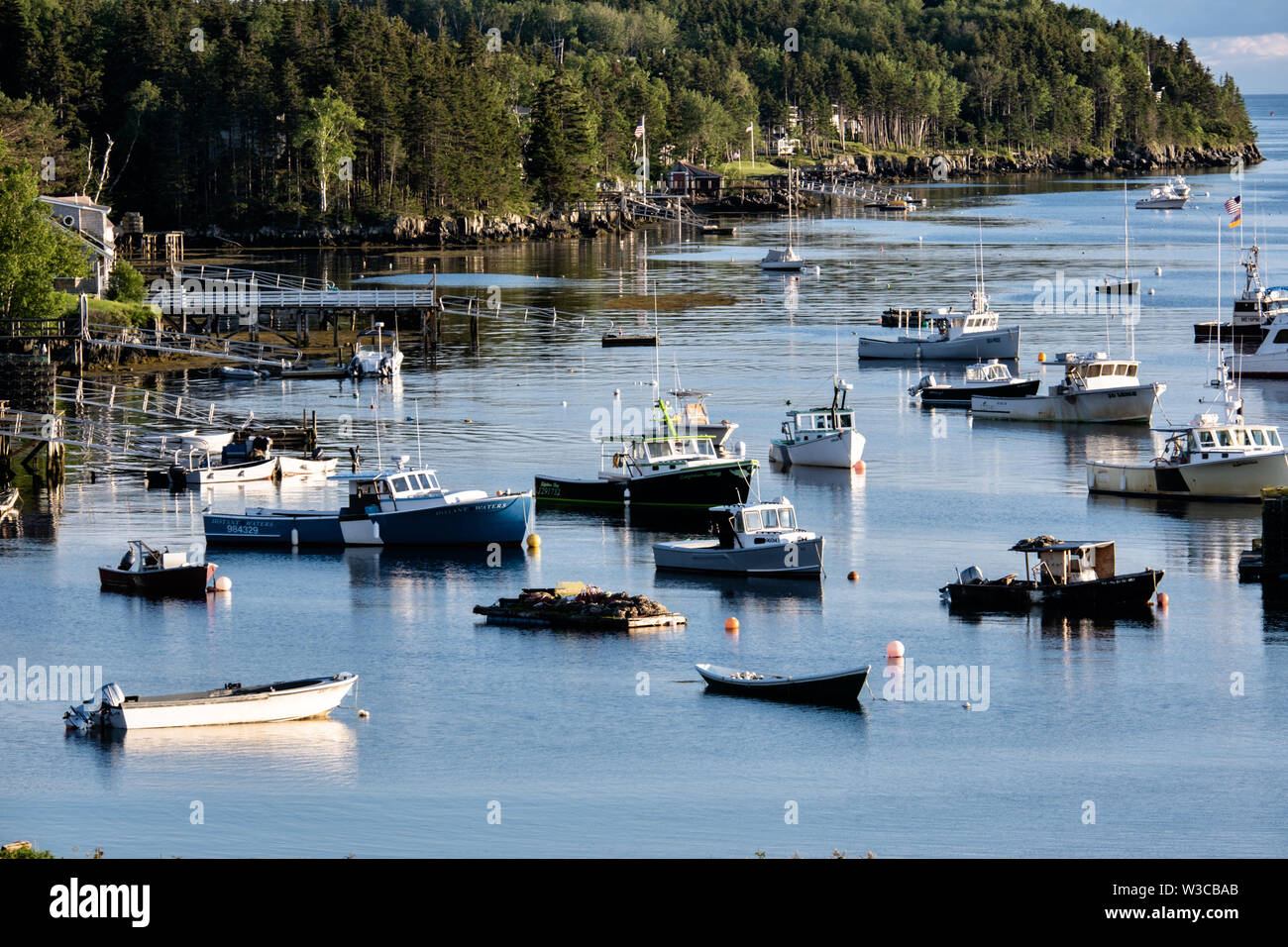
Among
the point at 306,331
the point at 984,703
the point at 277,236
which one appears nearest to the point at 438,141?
the point at 277,236

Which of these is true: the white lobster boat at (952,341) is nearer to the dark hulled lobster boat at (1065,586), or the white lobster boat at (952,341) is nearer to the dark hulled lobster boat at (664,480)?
the dark hulled lobster boat at (664,480)

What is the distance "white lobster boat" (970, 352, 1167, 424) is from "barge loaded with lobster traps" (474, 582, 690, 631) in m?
40.0

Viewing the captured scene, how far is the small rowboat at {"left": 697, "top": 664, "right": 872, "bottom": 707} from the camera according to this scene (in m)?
42.0

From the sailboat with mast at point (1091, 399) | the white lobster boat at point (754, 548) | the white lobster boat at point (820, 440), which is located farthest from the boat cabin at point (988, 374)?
the white lobster boat at point (754, 548)

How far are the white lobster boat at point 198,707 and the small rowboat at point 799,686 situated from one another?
9.23 metres

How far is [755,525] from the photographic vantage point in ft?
183

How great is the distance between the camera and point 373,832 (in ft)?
110

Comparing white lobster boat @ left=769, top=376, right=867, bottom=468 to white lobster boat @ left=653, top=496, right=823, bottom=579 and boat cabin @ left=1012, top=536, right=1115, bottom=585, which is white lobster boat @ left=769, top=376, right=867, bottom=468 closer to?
white lobster boat @ left=653, top=496, right=823, bottom=579

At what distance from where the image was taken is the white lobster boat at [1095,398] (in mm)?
84375

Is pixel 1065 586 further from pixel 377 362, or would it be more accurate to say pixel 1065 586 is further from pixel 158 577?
pixel 377 362

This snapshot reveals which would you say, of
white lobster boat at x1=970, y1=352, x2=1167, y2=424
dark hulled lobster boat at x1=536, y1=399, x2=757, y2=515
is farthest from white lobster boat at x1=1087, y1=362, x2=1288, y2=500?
white lobster boat at x1=970, y1=352, x2=1167, y2=424

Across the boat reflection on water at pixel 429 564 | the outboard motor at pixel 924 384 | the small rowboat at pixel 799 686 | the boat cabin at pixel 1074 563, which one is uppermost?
the outboard motor at pixel 924 384

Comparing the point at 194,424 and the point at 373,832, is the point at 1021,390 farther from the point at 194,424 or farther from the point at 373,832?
the point at 373,832
